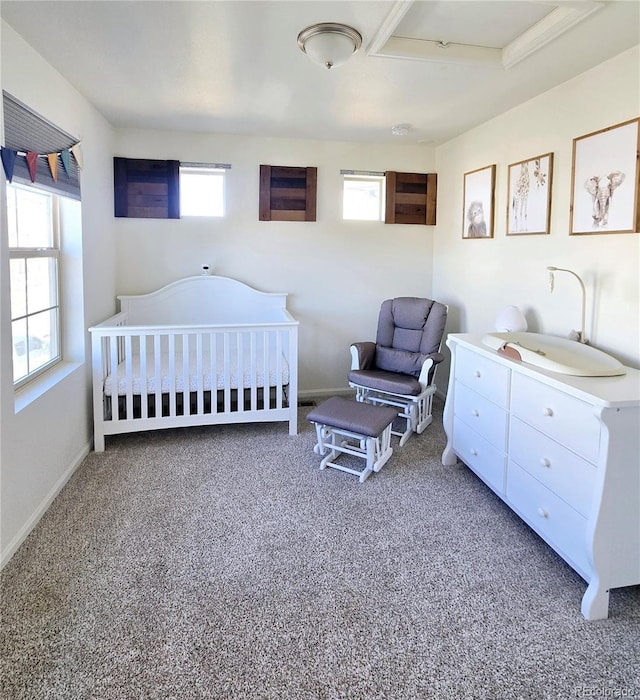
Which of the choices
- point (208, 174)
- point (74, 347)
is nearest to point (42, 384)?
point (74, 347)

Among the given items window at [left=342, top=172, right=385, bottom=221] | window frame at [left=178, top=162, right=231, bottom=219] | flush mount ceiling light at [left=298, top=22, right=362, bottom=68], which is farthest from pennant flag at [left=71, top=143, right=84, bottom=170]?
window at [left=342, top=172, right=385, bottom=221]

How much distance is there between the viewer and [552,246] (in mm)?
3037

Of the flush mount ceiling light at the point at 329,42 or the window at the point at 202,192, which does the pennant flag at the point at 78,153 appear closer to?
the window at the point at 202,192

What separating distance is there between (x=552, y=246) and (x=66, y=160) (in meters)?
2.98

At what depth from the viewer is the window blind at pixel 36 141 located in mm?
2176

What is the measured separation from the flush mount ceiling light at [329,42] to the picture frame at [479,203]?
70.3 inches

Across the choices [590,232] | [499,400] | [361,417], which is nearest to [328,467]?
[361,417]

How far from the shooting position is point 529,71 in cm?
267

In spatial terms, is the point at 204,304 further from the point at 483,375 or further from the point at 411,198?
the point at 483,375

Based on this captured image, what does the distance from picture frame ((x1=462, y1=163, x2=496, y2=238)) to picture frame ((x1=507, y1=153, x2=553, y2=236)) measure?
0.24m

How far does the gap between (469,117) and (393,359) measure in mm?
1938

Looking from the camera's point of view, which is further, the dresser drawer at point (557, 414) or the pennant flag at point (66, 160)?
the pennant flag at point (66, 160)

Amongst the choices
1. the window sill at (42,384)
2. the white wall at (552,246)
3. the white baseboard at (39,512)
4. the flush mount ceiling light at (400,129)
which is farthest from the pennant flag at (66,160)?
the white wall at (552,246)

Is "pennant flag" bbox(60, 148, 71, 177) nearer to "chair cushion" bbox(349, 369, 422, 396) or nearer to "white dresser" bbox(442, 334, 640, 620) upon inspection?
"chair cushion" bbox(349, 369, 422, 396)
